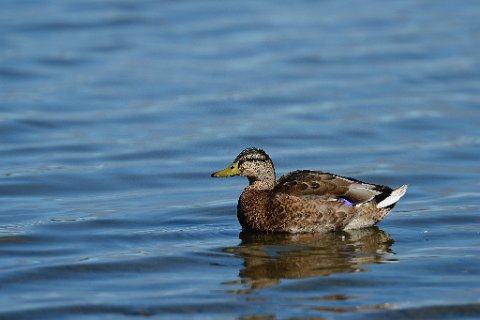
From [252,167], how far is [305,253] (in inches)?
61.1

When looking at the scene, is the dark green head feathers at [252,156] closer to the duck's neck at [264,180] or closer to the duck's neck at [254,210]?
the duck's neck at [264,180]

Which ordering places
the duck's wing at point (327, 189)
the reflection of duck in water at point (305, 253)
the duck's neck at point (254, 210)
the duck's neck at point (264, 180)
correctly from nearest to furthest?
1. the reflection of duck in water at point (305, 253)
2. the duck's neck at point (254, 210)
3. the duck's wing at point (327, 189)
4. the duck's neck at point (264, 180)

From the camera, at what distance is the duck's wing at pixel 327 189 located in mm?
12906

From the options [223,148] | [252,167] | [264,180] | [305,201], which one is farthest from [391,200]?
[223,148]

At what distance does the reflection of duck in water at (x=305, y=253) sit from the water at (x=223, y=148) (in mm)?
32

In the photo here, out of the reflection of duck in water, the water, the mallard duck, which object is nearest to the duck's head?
the mallard duck

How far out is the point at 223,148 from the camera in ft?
55.8

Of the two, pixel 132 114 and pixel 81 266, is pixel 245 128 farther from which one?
pixel 81 266

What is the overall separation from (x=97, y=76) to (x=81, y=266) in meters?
10.9

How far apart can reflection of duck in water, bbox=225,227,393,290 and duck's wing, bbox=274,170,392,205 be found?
1.21 feet

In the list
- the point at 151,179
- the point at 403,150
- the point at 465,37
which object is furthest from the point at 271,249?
the point at 465,37

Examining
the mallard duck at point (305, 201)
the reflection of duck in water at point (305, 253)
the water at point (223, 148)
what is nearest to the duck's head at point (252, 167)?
the mallard duck at point (305, 201)

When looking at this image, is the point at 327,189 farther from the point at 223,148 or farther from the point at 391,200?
the point at 223,148

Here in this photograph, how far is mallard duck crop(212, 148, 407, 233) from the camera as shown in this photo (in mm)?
12781
